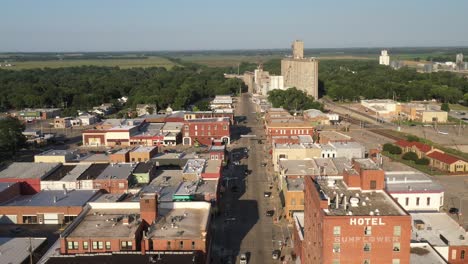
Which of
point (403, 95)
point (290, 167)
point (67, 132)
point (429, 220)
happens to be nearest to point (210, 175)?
point (290, 167)

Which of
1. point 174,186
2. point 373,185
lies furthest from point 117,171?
point 373,185

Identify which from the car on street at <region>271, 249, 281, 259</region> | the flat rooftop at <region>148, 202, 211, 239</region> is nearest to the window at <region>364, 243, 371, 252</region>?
the flat rooftop at <region>148, 202, 211, 239</region>

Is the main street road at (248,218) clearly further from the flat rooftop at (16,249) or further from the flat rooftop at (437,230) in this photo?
the flat rooftop at (16,249)

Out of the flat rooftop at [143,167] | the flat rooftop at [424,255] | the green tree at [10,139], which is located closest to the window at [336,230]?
the flat rooftop at [424,255]

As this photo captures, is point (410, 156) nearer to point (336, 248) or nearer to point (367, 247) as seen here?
point (367, 247)

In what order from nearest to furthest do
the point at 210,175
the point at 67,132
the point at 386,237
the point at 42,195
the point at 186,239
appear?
the point at 386,237 → the point at 186,239 → the point at 42,195 → the point at 210,175 → the point at 67,132

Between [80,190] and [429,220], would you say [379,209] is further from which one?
[80,190]
